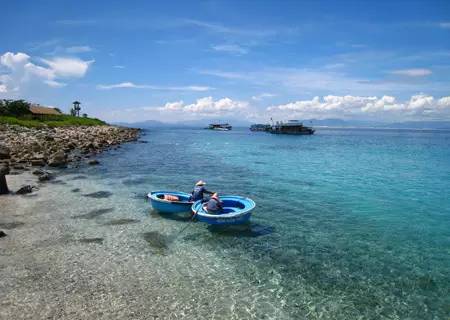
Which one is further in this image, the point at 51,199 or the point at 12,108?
the point at 12,108

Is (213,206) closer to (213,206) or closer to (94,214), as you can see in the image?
(213,206)

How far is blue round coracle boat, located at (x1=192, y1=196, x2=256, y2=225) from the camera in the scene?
17062 mm

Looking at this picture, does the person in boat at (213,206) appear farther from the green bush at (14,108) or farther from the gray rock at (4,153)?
the green bush at (14,108)

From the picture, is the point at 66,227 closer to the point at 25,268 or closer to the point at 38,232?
the point at 38,232

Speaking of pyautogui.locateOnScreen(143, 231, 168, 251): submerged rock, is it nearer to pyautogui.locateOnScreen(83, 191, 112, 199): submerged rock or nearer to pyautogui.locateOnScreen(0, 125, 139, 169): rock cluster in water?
pyautogui.locateOnScreen(83, 191, 112, 199): submerged rock

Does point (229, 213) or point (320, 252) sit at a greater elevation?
point (229, 213)

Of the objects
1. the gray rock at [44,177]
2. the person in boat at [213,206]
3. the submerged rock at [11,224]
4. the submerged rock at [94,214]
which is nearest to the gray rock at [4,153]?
the gray rock at [44,177]

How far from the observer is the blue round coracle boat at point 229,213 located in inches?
672

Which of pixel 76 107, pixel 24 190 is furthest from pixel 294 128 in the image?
pixel 24 190

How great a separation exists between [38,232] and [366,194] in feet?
77.9

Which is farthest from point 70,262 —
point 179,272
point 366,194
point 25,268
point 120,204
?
point 366,194

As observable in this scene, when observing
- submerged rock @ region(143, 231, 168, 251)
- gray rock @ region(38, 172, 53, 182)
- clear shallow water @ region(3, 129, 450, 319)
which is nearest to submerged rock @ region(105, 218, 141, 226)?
→ clear shallow water @ region(3, 129, 450, 319)

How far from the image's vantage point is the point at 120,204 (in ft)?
74.0

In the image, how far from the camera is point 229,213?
1778 centimetres
